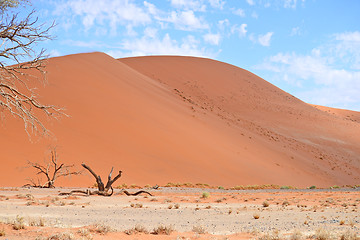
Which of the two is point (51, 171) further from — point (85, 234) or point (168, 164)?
point (85, 234)

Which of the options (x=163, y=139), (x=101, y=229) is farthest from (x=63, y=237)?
(x=163, y=139)

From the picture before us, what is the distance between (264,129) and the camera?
4831 centimetres

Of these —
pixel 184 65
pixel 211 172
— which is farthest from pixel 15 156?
pixel 184 65

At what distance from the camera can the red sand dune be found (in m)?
25.3

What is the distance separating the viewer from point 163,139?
30703 mm

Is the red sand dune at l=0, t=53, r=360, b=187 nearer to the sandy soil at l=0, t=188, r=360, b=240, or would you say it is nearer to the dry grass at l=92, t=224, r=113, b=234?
the sandy soil at l=0, t=188, r=360, b=240

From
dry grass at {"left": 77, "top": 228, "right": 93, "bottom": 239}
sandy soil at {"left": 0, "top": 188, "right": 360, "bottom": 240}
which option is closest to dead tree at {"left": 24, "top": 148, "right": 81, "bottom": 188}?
sandy soil at {"left": 0, "top": 188, "right": 360, "bottom": 240}

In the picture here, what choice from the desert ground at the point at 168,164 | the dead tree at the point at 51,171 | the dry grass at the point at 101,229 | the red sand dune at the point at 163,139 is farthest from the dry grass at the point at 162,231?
the dead tree at the point at 51,171

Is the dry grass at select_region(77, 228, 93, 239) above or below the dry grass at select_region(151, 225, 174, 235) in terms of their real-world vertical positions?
above

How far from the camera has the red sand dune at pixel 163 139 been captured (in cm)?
2534

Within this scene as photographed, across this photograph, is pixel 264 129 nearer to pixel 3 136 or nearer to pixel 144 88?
pixel 144 88

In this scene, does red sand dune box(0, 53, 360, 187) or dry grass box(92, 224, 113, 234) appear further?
red sand dune box(0, 53, 360, 187)

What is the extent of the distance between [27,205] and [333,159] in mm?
38548

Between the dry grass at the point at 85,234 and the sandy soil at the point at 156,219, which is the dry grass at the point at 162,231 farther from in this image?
the dry grass at the point at 85,234
